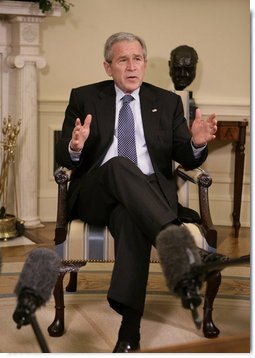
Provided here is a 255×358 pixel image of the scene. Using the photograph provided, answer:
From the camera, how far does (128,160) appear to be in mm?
2525

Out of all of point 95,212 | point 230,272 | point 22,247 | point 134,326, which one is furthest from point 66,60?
point 134,326

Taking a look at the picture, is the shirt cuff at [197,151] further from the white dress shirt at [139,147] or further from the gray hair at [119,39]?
the gray hair at [119,39]

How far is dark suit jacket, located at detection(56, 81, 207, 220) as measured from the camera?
2.86 metres

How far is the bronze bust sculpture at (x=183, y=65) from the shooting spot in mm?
4336

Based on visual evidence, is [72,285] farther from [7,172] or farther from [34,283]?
[34,283]

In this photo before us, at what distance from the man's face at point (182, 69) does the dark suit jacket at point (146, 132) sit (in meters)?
1.32

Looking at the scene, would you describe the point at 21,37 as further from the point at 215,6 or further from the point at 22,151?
the point at 215,6

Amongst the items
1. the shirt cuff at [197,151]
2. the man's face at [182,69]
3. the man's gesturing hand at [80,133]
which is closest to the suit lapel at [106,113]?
the man's gesturing hand at [80,133]

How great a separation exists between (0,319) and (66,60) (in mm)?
2601

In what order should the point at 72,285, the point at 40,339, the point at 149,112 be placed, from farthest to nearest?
the point at 72,285 → the point at 149,112 → the point at 40,339

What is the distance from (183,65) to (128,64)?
1.46 m

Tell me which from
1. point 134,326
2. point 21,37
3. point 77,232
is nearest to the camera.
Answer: point 134,326

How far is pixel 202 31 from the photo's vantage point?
A: 497 centimetres

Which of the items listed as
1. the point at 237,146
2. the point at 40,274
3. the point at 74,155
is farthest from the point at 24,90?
the point at 40,274
